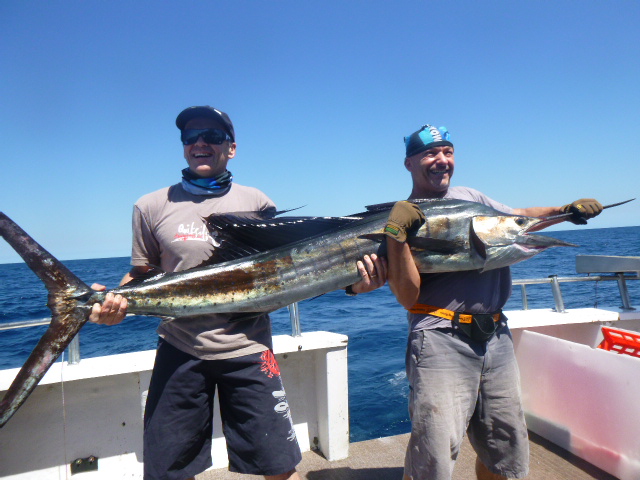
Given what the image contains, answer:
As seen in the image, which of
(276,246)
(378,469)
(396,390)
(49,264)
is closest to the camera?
(49,264)

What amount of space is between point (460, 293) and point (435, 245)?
274 millimetres

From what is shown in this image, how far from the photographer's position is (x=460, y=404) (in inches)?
78.0

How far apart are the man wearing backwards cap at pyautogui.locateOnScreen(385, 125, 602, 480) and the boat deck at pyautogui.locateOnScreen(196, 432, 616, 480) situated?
2.35ft

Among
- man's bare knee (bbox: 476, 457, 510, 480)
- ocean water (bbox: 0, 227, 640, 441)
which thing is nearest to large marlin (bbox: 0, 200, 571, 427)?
man's bare knee (bbox: 476, 457, 510, 480)

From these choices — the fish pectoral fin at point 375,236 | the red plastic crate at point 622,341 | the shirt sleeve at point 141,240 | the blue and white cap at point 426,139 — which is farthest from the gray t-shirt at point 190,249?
the red plastic crate at point 622,341

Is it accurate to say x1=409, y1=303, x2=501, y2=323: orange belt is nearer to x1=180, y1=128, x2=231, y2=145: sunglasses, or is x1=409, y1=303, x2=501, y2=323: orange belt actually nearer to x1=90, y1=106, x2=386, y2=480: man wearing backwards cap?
x1=90, y1=106, x2=386, y2=480: man wearing backwards cap

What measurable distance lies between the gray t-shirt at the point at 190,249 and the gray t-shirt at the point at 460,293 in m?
0.76

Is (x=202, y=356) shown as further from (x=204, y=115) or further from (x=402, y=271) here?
(x=204, y=115)

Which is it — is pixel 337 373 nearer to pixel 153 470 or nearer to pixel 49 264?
pixel 153 470

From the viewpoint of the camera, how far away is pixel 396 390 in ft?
18.7

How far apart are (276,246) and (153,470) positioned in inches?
43.4

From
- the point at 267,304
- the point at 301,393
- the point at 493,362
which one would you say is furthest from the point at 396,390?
the point at 267,304

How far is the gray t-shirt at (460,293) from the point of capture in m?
2.06

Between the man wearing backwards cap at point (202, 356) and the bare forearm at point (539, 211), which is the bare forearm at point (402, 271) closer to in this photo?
the man wearing backwards cap at point (202, 356)
